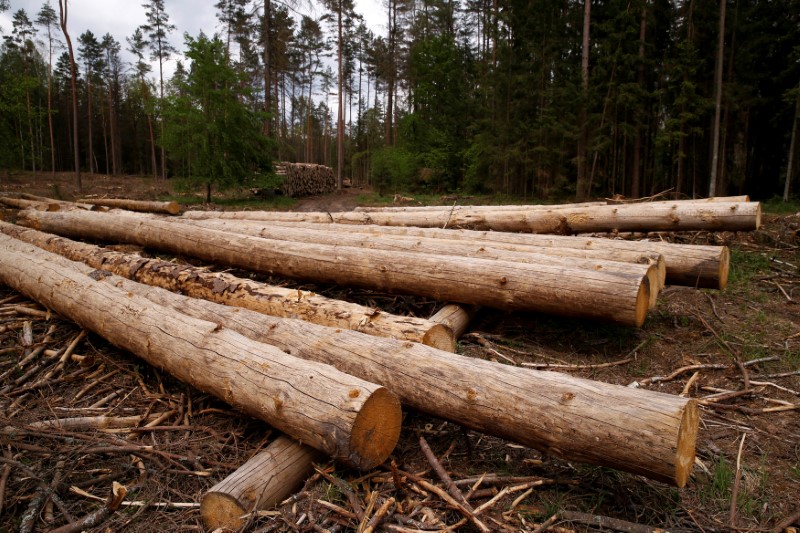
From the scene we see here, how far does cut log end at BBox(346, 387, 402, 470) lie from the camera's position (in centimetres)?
237

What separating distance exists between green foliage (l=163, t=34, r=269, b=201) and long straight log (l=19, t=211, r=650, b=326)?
10.8m

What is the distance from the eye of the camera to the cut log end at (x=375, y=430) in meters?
2.37

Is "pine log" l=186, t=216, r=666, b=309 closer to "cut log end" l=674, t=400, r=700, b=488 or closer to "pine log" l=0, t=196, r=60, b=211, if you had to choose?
"cut log end" l=674, t=400, r=700, b=488

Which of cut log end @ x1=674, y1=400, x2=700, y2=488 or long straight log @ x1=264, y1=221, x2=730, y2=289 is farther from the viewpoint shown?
long straight log @ x1=264, y1=221, x2=730, y2=289

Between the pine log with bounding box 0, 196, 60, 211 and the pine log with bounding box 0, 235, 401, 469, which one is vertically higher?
the pine log with bounding box 0, 196, 60, 211

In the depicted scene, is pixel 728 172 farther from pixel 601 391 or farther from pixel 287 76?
pixel 287 76

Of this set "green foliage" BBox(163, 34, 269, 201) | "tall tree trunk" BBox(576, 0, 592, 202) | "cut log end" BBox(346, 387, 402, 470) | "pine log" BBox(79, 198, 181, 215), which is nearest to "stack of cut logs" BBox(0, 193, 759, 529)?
"cut log end" BBox(346, 387, 402, 470)

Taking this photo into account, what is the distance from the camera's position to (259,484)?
2330 mm

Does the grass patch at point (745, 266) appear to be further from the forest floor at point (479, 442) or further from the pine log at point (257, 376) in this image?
the pine log at point (257, 376)

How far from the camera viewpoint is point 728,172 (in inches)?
797

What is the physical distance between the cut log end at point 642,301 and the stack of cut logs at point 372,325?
20 mm

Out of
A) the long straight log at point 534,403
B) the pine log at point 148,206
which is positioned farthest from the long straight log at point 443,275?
the pine log at point 148,206

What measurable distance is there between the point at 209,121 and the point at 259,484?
17085 mm

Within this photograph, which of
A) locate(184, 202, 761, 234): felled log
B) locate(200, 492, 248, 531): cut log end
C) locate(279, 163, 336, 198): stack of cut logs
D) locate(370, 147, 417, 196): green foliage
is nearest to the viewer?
locate(200, 492, 248, 531): cut log end
